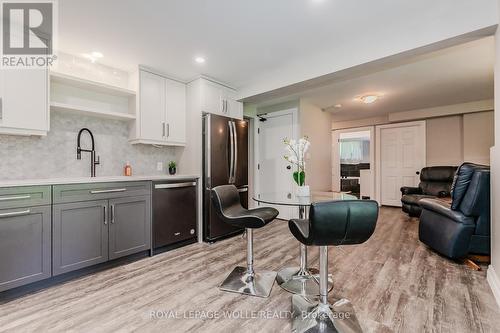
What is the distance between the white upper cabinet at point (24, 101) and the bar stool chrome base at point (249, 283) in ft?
7.71

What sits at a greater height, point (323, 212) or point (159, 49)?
point (159, 49)

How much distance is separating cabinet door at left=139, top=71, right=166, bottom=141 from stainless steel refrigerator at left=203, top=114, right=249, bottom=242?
2.04ft

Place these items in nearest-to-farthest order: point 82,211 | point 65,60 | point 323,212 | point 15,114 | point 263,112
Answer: point 323,212 → point 15,114 → point 82,211 → point 65,60 → point 263,112

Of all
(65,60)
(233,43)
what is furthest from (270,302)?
(65,60)

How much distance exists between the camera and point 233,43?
101 inches

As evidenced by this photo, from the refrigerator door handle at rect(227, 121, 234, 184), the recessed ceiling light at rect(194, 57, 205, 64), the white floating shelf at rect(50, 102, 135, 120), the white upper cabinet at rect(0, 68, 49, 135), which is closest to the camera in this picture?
the white upper cabinet at rect(0, 68, 49, 135)

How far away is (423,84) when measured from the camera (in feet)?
12.7

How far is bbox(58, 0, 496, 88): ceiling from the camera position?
1951 mm

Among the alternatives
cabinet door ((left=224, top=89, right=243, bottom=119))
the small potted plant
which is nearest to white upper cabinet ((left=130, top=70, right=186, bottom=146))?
the small potted plant

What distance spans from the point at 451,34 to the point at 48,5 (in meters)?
3.46

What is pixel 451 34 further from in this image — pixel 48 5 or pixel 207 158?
pixel 48 5

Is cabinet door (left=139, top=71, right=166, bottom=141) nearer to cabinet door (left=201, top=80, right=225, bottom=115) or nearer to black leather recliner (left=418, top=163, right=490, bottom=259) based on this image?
cabinet door (left=201, top=80, right=225, bottom=115)

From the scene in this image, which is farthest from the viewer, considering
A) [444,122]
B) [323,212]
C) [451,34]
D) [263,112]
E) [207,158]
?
[444,122]

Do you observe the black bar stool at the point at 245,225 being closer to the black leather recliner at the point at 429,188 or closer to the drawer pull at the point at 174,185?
the drawer pull at the point at 174,185
